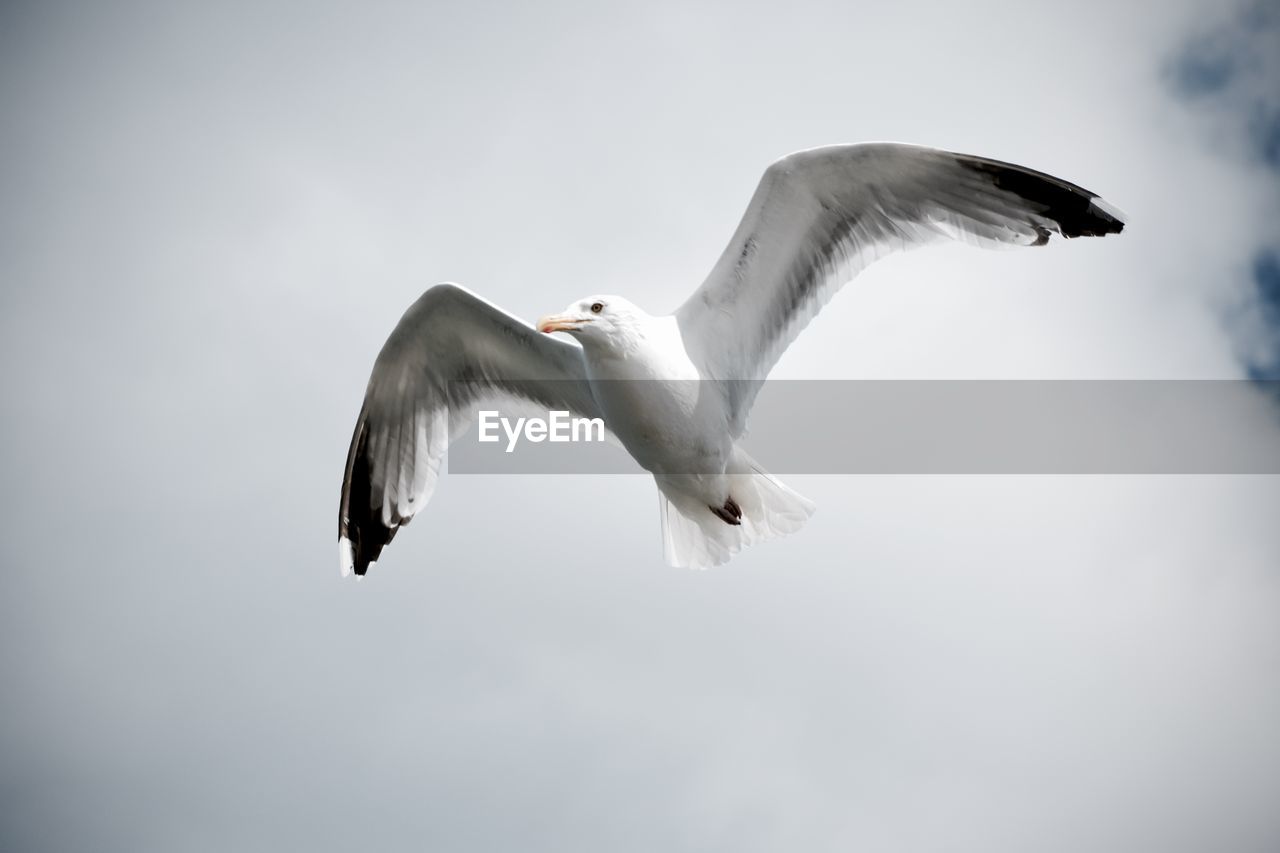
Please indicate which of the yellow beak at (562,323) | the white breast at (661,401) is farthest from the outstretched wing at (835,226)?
the yellow beak at (562,323)

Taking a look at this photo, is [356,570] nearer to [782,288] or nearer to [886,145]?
[782,288]

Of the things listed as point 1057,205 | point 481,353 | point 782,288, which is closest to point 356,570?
point 481,353

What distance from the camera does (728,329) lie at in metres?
7.17

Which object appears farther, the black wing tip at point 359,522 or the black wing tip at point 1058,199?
the black wing tip at point 359,522

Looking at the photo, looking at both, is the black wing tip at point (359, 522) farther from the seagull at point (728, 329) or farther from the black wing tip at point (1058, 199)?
the black wing tip at point (1058, 199)

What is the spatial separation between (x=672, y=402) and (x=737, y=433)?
1.94ft

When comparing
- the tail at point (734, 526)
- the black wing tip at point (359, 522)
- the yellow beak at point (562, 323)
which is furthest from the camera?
the black wing tip at point (359, 522)

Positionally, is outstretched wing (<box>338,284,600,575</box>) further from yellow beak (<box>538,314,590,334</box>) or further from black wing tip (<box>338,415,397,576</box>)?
yellow beak (<box>538,314,590,334</box>)

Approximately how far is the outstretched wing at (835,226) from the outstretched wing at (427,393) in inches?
35.9

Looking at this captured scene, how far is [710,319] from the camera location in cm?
712

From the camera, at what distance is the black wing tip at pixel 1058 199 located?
6.76 meters

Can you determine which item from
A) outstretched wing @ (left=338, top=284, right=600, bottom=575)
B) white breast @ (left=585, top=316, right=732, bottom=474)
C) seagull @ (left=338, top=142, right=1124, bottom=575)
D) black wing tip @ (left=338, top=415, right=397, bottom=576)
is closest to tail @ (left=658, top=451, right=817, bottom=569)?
seagull @ (left=338, top=142, right=1124, bottom=575)

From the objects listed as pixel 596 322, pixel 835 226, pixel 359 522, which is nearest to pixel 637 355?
pixel 596 322

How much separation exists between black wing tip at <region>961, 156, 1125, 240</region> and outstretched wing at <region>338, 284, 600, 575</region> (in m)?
2.42
